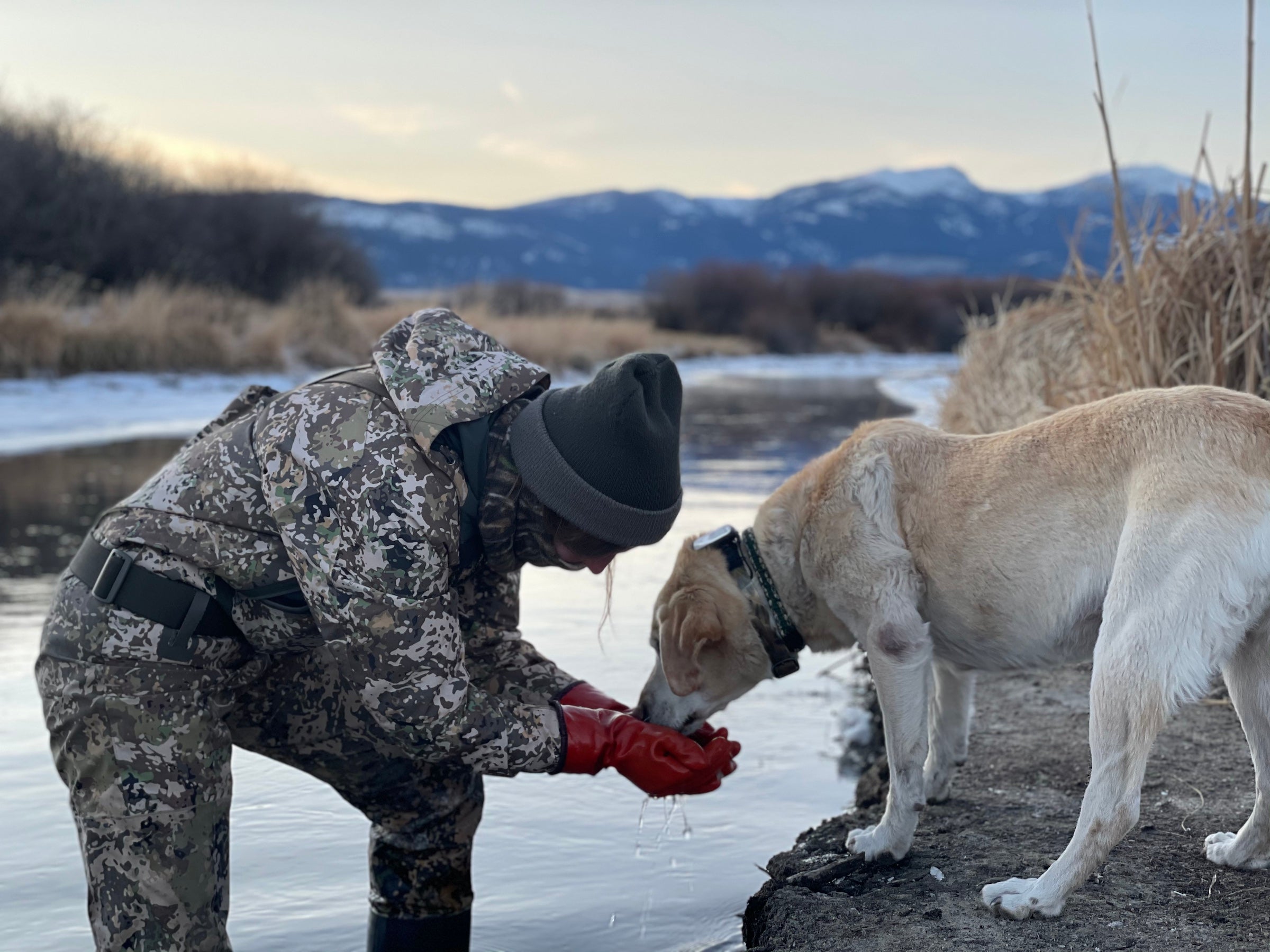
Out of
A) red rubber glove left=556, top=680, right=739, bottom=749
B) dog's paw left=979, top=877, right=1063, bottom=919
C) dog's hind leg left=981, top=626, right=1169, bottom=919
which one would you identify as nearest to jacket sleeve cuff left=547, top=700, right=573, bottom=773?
red rubber glove left=556, top=680, right=739, bottom=749

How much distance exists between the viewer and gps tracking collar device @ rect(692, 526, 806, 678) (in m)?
3.66

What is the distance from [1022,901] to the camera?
2.96 metres

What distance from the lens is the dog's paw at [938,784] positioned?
3.88 metres

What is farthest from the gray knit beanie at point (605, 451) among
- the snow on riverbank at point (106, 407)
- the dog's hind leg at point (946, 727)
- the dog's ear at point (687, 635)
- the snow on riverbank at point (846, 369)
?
the snow on riverbank at point (846, 369)

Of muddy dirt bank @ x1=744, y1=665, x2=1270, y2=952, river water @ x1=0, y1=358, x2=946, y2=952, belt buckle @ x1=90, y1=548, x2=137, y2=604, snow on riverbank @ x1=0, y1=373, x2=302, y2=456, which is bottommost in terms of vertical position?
river water @ x1=0, y1=358, x2=946, y2=952

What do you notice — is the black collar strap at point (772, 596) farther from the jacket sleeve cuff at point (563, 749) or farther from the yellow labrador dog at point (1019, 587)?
the jacket sleeve cuff at point (563, 749)

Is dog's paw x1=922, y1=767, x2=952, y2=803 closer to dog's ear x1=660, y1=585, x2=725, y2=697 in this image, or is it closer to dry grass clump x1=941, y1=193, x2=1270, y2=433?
dog's ear x1=660, y1=585, x2=725, y2=697

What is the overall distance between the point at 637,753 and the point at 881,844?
777 millimetres

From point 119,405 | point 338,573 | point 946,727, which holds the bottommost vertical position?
point 946,727

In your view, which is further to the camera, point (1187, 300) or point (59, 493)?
point (59, 493)

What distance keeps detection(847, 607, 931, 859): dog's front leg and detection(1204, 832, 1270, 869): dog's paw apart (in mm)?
791

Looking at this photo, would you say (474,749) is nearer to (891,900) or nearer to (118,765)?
(118,765)

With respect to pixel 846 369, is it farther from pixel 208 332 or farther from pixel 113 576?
pixel 113 576

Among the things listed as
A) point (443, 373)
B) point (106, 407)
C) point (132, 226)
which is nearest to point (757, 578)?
point (443, 373)
